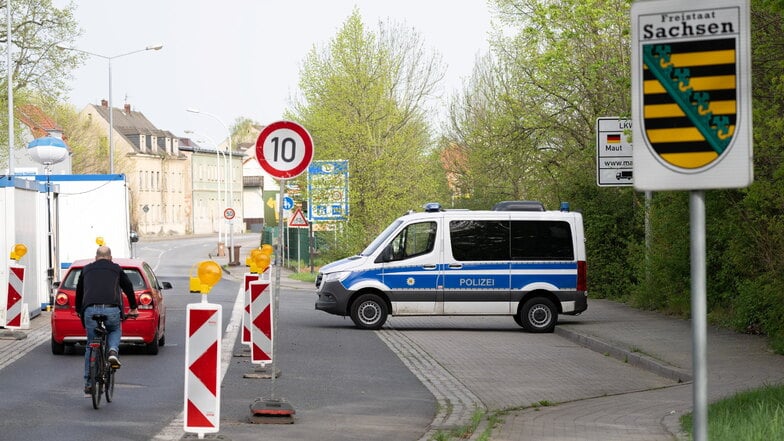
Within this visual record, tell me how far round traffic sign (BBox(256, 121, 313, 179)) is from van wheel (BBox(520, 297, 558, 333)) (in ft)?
37.1

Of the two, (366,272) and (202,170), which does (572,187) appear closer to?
(366,272)

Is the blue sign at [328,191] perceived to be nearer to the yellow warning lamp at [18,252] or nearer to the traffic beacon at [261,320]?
the yellow warning lamp at [18,252]

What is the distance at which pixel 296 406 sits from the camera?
12.7 metres

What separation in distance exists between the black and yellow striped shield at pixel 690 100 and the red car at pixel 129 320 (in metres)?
13.5

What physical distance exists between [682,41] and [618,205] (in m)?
24.8

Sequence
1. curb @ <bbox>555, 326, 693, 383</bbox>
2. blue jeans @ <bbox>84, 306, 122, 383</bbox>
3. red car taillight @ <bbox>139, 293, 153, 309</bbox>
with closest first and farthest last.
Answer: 1. blue jeans @ <bbox>84, 306, 122, 383</bbox>
2. curb @ <bbox>555, 326, 693, 383</bbox>
3. red car taillight @ <bbox>139, 293, 153, 309</bbox>

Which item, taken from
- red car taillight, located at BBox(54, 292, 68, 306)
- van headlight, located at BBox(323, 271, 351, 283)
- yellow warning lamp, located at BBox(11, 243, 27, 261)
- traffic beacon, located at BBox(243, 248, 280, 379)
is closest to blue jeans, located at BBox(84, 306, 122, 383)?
traffic beacon, located at BBox(243, 248, 280, 379)

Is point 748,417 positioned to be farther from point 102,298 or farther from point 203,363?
point 102,298

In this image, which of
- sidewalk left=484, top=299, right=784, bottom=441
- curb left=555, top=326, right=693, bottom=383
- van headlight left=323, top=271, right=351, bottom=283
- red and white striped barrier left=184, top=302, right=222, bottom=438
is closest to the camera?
red and white striped barrier left=184, top=302, right=222, bottom=438

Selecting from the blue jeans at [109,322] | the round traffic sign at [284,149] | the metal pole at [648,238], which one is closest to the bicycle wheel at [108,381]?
the blue jeans at [109,322]

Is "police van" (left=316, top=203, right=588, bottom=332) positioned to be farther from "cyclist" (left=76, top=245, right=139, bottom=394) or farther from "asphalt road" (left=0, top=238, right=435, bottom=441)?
"cyclist" (left=76, top=245, right=139, bottom=394)

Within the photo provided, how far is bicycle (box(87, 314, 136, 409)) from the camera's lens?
12.3 m

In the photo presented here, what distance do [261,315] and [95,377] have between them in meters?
2.67

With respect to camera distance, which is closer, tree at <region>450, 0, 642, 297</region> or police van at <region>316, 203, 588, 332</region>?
police van at <region>316, 203, 588, 332</region>
